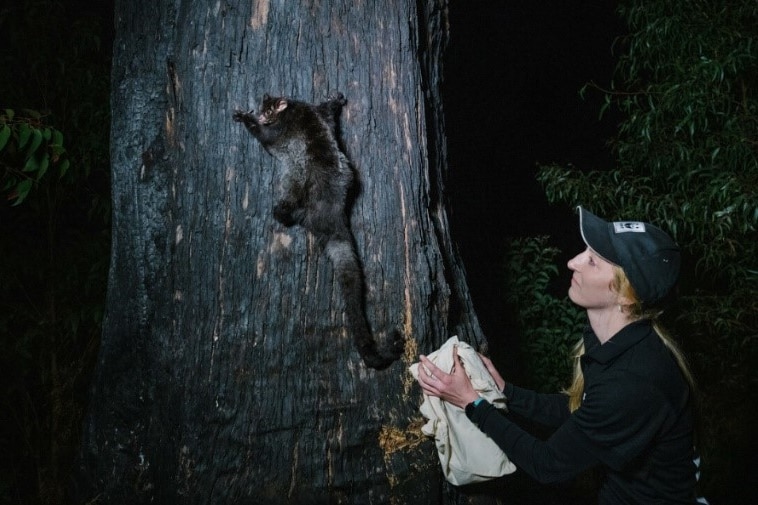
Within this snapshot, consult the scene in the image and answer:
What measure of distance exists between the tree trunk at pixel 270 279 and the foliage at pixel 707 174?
2.87 m

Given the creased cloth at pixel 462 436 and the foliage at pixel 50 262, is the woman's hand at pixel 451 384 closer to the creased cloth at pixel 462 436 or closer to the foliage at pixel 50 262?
the creased cloth at pixel 462 436

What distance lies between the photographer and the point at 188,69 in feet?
8.18

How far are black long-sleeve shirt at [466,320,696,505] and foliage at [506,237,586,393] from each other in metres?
3.24

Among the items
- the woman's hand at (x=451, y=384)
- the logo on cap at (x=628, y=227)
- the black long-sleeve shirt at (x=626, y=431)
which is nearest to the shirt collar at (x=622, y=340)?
the black long-sleeve shirt at (x=626, y=431)

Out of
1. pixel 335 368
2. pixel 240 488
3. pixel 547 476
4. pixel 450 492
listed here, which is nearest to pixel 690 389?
pixel 547 476

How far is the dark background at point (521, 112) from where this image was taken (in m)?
7.28

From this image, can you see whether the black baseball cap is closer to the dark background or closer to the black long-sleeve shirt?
the black long-sleeve shirt

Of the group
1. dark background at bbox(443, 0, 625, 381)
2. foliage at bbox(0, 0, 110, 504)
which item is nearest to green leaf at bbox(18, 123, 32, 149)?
foliage at bbox(0, 0, 110, 504)

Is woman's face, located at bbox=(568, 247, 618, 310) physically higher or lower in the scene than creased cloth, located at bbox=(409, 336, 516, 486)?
higher

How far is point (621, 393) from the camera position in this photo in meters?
2.03

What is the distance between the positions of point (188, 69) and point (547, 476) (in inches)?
90.4

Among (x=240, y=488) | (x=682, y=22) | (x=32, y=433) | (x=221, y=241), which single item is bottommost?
(x=32, y=433)

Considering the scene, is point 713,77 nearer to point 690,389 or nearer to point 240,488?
point 690,389

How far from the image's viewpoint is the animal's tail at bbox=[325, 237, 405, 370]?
233cm
